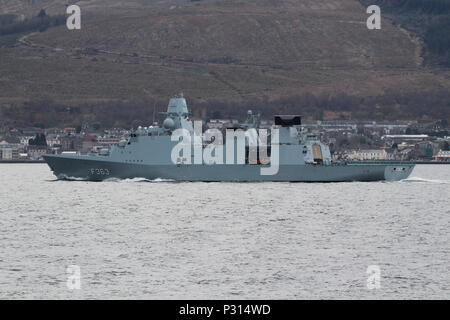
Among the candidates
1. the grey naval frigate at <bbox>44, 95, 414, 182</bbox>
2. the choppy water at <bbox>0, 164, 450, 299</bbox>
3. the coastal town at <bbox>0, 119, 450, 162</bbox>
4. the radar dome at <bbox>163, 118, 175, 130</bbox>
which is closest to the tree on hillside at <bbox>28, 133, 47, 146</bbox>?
the coastal town at <bbox>0, 119, 450, 162</bbox>

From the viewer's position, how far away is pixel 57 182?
248 feet

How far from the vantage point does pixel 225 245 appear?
112 ft

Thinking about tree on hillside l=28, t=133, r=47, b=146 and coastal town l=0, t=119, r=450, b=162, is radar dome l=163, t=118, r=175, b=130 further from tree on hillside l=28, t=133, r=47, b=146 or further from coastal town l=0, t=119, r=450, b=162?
tree on hillside l=28, t=133, r=47, b=146

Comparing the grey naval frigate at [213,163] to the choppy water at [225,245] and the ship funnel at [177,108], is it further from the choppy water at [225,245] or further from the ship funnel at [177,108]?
the choppy water at [225,245]

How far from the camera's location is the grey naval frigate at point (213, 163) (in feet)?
210

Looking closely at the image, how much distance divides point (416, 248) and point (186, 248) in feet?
24.2

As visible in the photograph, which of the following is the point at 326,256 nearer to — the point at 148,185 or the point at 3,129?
the point at 148,185

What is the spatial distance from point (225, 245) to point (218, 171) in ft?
98.9

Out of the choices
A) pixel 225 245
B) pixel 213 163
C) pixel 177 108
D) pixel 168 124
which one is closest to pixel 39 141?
pixel 177 108

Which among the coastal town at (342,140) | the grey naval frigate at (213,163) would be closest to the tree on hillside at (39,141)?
the coastal town at (342,140)

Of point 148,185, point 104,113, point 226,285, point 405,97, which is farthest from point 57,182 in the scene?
point 405,97

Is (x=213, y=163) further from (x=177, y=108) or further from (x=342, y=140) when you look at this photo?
(x=342, y=140)

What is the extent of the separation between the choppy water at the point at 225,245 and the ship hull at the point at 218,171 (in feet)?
19.5
